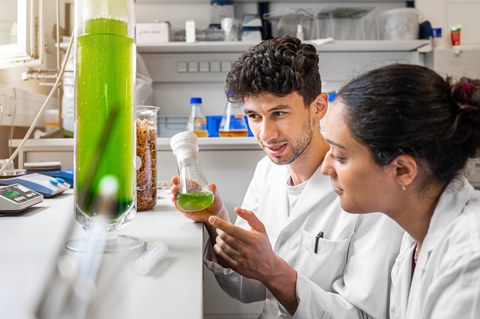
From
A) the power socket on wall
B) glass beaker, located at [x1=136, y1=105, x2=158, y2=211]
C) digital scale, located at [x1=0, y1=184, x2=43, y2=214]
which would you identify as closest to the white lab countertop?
digital scale, located at [x1=0, y1=184, x2=43, y2=214]

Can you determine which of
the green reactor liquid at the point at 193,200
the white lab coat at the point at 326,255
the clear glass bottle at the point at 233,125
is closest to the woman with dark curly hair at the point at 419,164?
the white lab coat at the point at 326,255

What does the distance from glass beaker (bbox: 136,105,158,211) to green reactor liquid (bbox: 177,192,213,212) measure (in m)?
0.16

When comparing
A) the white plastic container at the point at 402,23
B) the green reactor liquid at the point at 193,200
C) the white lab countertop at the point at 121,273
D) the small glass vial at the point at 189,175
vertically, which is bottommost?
the white lab countertop at the point at 121,273

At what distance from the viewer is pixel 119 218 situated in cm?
60

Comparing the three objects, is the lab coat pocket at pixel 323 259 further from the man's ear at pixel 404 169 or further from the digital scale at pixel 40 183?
the digital scale at pixel 40 183

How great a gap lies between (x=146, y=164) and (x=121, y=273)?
1.63 feet

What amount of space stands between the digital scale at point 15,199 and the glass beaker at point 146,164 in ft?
0.77

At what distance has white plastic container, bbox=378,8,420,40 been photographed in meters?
2.49

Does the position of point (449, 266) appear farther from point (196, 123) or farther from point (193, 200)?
point (196, 123)

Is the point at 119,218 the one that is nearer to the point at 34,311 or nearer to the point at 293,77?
the point at 34,311

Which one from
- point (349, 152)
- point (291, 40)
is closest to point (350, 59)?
point (291, 40)

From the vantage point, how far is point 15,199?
851 mm

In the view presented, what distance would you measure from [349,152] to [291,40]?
562 mm

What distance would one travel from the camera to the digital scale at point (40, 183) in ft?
3.52
